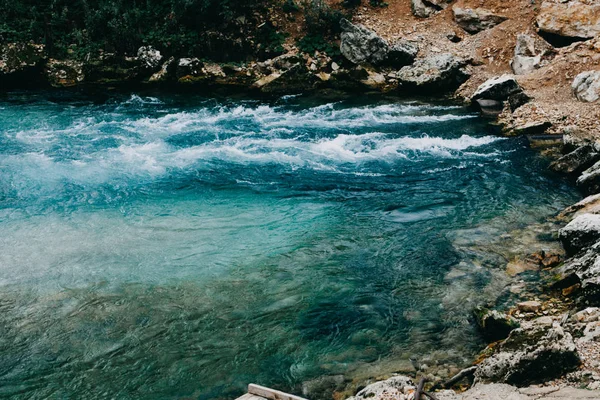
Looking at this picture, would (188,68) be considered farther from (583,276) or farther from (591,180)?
(583,276)

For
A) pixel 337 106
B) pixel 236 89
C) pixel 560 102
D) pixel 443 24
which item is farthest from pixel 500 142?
pixel 236 89

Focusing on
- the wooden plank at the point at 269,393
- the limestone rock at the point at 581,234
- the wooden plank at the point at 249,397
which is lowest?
the wooden plank at the point at 249,397

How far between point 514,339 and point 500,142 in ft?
29.1

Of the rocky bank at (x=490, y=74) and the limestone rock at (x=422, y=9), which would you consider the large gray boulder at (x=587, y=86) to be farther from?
the limestone rock at (x=422, y=9)

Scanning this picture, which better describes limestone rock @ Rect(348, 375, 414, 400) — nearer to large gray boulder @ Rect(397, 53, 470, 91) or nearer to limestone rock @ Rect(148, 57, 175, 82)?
large gray boulder @ Rect(397, 53, 470, 91)

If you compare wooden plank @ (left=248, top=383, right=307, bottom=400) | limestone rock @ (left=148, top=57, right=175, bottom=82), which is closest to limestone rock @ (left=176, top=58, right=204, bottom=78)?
limestone rock @ (left=148, top=57, right=175, bottom=82)

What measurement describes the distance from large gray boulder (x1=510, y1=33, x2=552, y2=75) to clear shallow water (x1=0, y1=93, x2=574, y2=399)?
10.0 feet

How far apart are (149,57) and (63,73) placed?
3202mm

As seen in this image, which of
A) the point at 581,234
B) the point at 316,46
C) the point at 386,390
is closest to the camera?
the point at 386,390

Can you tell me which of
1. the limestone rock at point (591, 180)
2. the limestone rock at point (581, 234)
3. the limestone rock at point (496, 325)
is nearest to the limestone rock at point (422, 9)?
the limestone rock at point (591, 180)

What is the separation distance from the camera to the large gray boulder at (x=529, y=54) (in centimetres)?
1677

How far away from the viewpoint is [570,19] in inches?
664

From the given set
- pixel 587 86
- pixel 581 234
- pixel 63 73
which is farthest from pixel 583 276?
pixel 63 73

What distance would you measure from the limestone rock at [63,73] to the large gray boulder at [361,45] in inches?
385
